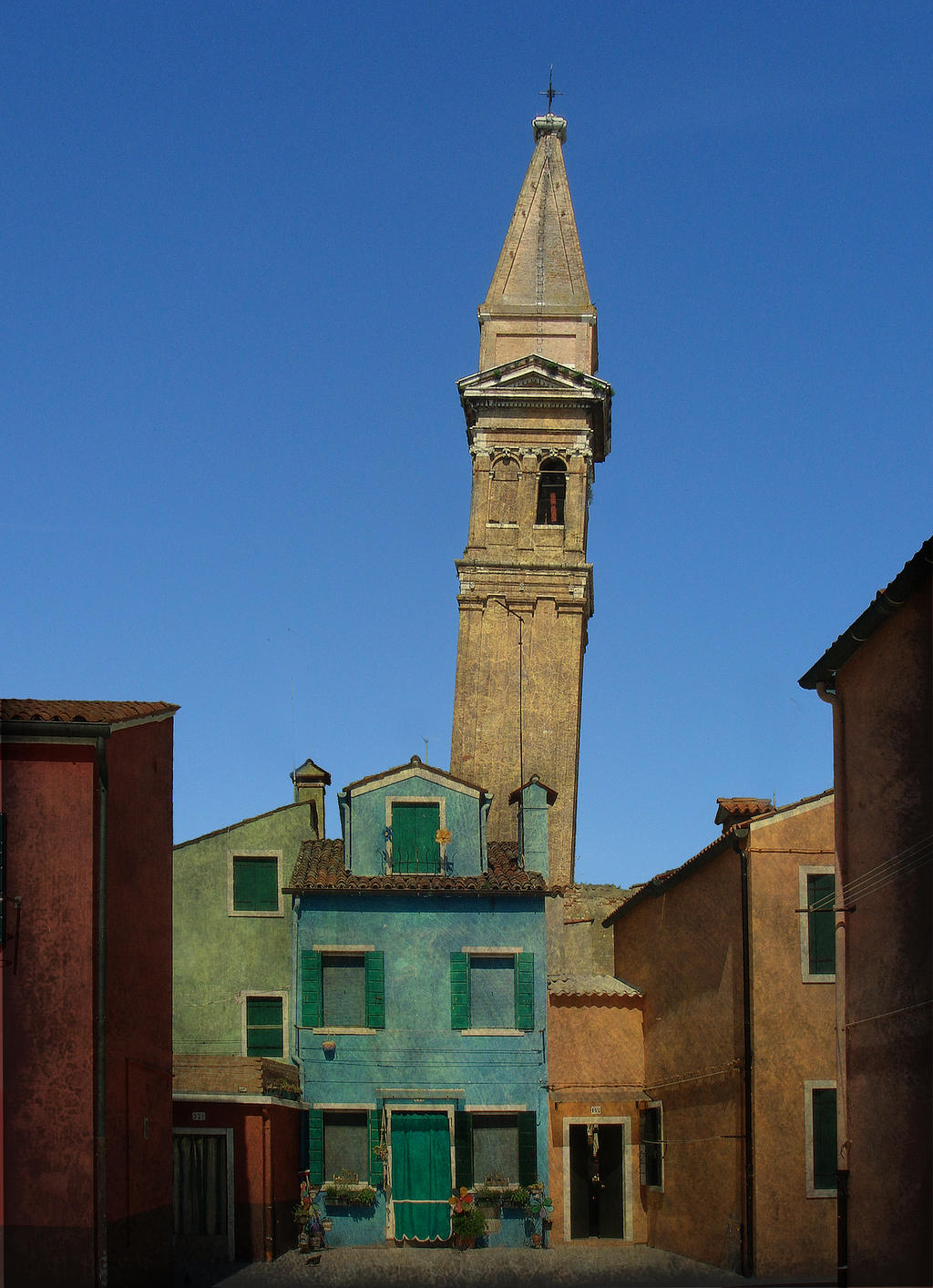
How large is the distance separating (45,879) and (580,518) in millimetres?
29095

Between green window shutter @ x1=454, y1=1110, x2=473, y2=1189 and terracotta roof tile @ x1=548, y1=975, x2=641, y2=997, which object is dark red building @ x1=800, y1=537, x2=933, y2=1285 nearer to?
green window shutter @ x1=454, y1=1110, x2=473, y2=1189

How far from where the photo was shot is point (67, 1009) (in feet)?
64.6

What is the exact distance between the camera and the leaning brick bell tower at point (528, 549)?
4544 centimetres

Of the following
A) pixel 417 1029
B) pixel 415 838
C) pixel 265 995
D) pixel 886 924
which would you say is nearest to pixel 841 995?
pixel 886 924

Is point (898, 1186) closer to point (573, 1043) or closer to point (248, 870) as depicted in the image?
point (573, 1043)

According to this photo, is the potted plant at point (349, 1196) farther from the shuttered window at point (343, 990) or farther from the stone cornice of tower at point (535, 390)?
the stone cornice of tower at point (535, 390)

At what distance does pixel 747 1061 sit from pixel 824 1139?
4.91 ft

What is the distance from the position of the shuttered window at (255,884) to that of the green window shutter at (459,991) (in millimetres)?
4087

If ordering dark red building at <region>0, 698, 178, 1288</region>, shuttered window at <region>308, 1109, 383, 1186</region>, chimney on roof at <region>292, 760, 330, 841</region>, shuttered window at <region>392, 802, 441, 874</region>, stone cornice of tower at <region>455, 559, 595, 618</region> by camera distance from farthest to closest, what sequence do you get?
1. stone cornice of tower at <region>455, 559, 595, 618</region>
2. chimney on roof at <region>292, 760, 330, 841</region>
3. shuttered window at <region>392, 802, 441, 874</region>
4. shuttered window at <region>308, 1109, 383, 1186</region>
5. dark red building at <region>0, 698, 178, 1288</region>

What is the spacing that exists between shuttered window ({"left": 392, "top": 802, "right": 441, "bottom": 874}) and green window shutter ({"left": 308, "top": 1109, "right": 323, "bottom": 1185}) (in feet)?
14.5

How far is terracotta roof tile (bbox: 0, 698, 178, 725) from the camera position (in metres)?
19.9

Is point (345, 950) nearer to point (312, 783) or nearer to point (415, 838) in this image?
point (415, 838)

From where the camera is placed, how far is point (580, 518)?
47.2 meters

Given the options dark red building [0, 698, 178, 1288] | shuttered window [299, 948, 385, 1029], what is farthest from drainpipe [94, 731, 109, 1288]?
shuttered window [299, 948, 385, 1029]
